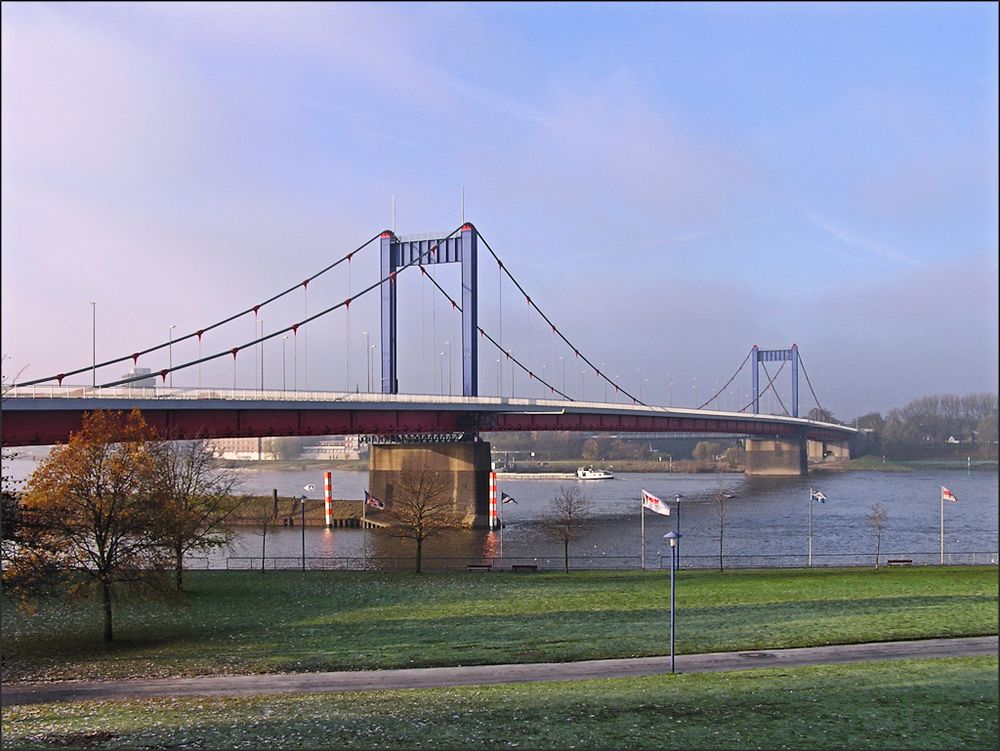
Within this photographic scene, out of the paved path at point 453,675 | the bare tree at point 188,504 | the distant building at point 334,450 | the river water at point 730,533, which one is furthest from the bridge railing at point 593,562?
the distant building at point 334,450

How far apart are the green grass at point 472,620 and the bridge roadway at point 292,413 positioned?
31.8 ft

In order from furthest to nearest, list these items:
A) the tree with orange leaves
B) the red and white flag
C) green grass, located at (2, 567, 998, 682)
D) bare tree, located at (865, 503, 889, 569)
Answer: bare tree, located at (865, 503, 889, 569), the red and white flag, the tree with orange leaves, green grass, located at (2, 567, 998, 682)

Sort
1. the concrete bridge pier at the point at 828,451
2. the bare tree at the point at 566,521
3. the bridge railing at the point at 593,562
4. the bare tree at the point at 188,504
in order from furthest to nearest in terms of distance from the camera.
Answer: the concrete bridge pier at the point at 828,451 → the bare tree at the point at 566,521 → the bridge railing at the point at 593,562 → the bare tree at the point at 188,504

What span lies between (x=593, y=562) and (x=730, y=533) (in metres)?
14.3

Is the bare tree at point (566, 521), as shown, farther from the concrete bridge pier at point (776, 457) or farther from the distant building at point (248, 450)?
the distant building at point (248, 450)

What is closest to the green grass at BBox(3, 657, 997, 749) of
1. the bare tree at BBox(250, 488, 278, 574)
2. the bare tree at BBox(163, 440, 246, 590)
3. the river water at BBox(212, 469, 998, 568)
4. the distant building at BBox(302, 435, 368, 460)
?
the bare tree at BBox(163, 440, 246, 590)

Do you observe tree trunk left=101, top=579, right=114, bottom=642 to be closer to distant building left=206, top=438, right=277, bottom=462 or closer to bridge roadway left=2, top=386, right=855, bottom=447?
bridge roadway left=2, top=386, right=855, bottom=447

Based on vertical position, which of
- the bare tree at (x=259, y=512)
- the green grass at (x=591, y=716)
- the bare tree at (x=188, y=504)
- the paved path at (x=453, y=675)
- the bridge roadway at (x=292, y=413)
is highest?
the bridge roadway at (x=292, y=413)

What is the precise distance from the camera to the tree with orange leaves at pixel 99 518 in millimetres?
21906

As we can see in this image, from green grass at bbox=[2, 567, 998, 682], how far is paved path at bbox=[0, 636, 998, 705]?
2.07 feet

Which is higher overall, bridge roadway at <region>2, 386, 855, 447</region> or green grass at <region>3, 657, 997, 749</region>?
bridge roadway at <region>2, 386, 855, 447</region>

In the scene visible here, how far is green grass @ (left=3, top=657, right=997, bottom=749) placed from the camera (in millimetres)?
12188

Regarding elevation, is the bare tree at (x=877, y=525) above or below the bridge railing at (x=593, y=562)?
above

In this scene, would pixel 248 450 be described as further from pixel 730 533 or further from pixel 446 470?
pixel 730 533
